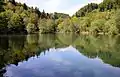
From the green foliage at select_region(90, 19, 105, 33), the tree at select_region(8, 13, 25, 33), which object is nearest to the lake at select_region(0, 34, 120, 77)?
the tree at select_region(8, 13, 25, 33)

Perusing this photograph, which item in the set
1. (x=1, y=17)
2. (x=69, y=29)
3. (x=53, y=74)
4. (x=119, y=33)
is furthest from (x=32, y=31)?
(x=53, y=74)

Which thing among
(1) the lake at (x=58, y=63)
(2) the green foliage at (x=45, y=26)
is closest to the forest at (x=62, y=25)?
(2) the green foliage at (x=45, y=26)

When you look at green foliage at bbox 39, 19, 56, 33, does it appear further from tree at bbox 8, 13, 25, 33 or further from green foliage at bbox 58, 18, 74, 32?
tree at bbox 8, 13, 25, 33

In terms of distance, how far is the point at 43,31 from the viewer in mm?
129250

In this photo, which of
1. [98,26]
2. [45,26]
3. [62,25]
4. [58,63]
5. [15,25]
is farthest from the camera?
[62,25]

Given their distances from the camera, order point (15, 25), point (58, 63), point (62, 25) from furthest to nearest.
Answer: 1. point (62, 25)
2. point (15, 25)
3. point (58, 63)

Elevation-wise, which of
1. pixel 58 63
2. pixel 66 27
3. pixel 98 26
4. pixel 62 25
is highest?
pixel 98 26

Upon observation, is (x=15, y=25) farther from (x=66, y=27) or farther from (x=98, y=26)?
(x=66, y=27)

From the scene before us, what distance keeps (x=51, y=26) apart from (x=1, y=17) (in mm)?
53633

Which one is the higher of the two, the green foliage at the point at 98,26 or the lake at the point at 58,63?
the green foliage at the point at 98,26

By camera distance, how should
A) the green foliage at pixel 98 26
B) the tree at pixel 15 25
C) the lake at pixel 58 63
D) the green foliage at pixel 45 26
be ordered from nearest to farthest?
the lake at pixel 58 63
the tree at pixel 15 25
the green foliage at pixel 98 26
the green foliage at pixel 45 26

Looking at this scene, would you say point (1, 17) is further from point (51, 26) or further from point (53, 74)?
point (53, 74)

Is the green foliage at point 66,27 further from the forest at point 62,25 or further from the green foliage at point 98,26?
the green foliage at point 98,26

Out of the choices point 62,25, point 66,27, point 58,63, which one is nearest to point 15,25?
point 66,27
